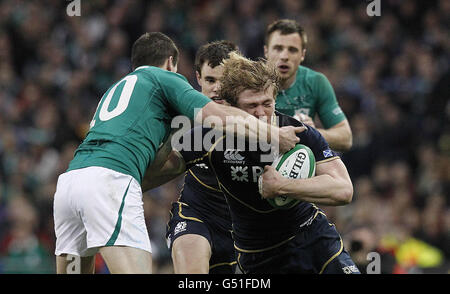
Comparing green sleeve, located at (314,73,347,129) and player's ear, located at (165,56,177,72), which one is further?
green sleeve, located at (314,73,347,129)

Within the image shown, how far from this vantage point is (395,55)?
39.2 feet

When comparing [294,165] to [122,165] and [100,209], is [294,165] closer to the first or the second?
[122,165]

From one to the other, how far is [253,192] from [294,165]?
15.4 inches

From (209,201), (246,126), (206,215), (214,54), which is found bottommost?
(206,215)

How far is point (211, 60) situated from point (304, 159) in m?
1.81

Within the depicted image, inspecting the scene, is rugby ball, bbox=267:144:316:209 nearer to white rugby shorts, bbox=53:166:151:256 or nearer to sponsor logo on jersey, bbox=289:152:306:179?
sponsor logo on jersey, bbox=289:152:306:179

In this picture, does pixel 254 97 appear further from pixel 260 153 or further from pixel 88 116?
pixel 88 116

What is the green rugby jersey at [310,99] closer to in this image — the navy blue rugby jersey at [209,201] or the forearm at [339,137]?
the forearm at [339,137]

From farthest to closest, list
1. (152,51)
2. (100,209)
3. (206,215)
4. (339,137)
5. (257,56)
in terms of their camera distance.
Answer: (257,56) → (339,137) → (206,215) → (152,51) → (100,209)

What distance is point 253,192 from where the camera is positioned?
503 centimetres

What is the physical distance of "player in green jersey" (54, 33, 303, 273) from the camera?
4.65m

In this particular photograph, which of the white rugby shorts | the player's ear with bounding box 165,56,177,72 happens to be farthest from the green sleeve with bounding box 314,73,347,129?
the white rugby shorts

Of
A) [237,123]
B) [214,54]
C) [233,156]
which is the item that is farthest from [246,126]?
[214,54]

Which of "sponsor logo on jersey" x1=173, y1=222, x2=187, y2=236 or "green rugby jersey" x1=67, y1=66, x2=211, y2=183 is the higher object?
"green rugby jersey" x1=67, y1=66, x2=211, y2=183
